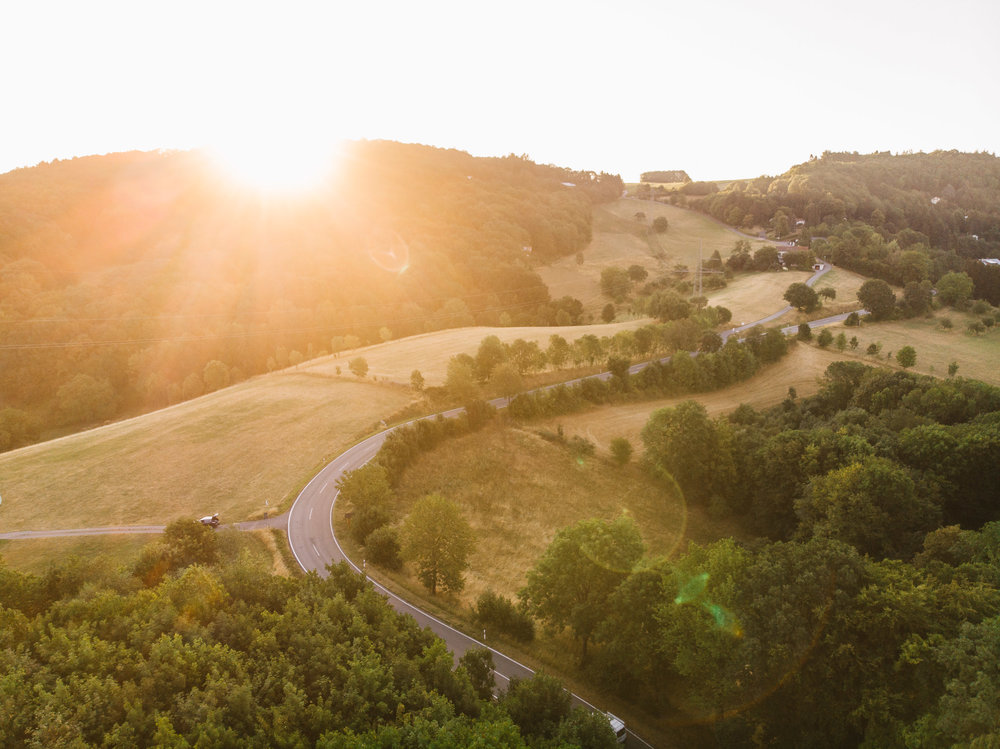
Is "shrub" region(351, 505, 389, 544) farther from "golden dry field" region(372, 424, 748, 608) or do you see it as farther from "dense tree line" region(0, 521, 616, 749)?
"dense tree line" region(0, 521, 616, 749)

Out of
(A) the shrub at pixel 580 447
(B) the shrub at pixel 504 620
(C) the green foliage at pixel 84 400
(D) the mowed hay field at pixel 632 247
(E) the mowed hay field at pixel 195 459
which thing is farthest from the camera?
(D) the mowed hay field at pixel 632 247

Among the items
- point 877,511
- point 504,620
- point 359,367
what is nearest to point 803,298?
point 877,511

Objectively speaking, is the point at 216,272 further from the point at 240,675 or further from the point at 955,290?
the point at 955,290

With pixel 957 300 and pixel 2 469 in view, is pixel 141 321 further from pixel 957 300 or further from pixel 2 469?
pixel 957 300

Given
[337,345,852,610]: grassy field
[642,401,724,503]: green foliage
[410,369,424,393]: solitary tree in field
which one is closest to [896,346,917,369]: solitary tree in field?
[642,401,724,503]: green foliage

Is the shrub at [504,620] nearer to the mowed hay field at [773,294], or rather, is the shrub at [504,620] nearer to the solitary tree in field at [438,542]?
the solitary tree in field at [438,542]

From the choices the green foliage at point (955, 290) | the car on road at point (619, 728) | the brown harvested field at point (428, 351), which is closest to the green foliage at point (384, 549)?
the car on road at point (619, 728)
